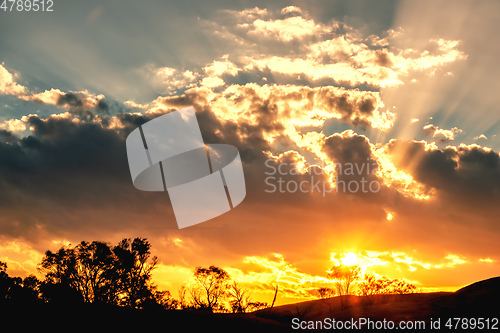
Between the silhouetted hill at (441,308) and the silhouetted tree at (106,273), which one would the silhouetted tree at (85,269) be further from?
the silhouetted hill at (441,308)

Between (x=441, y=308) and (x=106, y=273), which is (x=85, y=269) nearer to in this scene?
(x=106, y=273)

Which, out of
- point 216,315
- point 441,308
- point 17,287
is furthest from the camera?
point 17,287

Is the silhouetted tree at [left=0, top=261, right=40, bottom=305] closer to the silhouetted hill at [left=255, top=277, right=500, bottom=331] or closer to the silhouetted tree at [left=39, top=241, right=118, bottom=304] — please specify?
the silhouetted tree at [left=39, top=241, right=118, bottom=304]

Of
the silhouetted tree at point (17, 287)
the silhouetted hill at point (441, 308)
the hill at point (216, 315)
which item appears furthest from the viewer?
the silhouetted tree at point (17, 287)

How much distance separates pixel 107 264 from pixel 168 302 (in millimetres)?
11894

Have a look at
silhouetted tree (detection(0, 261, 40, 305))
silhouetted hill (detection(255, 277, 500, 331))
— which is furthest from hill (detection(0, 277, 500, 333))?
silhouetted tree (detection(0, 261, 40, 305))

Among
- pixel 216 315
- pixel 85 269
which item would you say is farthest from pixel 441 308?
pixel 85 269

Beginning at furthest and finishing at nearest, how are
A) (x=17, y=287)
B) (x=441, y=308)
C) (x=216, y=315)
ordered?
1. (x=17, y=287)
2. (x=441, y=308)
3. (x=216, y=315)

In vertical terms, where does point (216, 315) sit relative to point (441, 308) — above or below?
below

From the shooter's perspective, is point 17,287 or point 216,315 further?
point 17,287

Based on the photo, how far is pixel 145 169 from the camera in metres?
36.4

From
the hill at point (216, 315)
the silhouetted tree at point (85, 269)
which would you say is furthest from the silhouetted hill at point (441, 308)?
the silhouetted tree at point (85, 269)

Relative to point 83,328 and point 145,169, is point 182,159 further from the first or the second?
point 83,328

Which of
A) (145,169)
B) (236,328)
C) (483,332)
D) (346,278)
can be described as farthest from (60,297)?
(346,278)
